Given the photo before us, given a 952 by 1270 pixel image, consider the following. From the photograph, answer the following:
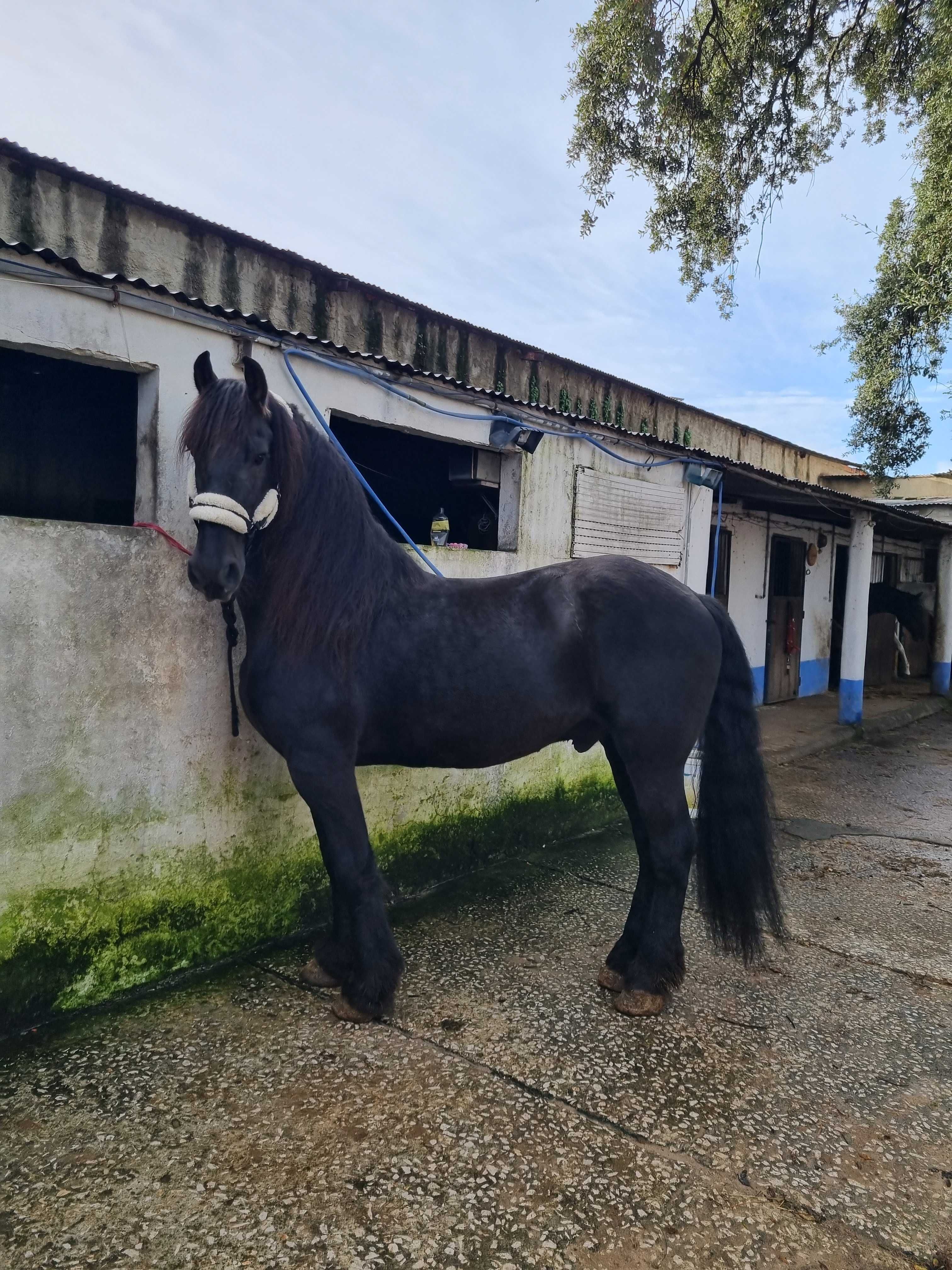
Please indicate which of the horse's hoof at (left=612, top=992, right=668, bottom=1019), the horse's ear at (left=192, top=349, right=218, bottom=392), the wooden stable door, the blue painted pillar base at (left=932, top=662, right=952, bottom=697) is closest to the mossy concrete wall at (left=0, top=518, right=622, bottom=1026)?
the horse's ear at (left=192, top=349, right=218, bottom=392)

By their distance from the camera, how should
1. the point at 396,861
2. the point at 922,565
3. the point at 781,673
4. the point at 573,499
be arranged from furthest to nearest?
the point at 922,565 < the point at 781,673 < the point at 573,499 < the point at 396,861

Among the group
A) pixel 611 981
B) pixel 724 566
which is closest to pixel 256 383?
pixel 611 981

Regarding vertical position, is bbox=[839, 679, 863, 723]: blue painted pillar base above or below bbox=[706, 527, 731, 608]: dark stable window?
below

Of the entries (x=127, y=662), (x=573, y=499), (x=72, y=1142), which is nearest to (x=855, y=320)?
(x=573, y=499)

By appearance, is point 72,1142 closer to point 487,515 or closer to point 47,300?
point 47,300

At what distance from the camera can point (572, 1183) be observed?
196 centimetres

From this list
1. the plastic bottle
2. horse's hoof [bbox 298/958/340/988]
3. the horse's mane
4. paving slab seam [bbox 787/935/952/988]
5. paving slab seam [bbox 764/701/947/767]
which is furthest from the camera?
paving slab seam [bbox 764/701/947/767]

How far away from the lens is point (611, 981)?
297 centimetres

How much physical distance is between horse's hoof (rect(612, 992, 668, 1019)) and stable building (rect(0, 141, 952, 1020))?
139 cm

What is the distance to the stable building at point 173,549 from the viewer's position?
2.59 metres

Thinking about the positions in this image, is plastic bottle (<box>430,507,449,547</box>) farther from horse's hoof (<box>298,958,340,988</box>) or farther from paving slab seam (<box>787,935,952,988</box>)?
paving slab seam (<box>787,935,952,988</box>)

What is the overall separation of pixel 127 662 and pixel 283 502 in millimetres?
882

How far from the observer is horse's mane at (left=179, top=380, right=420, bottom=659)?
101 inches

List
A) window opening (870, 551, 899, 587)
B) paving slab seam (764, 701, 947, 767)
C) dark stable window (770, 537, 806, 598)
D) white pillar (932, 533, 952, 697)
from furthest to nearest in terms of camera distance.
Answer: window opening (870, 551, 899, 587), white pillar (932, 533, 952, 697), dark stable window (770, 537, 806, 598), paving slab seam (764, 701, 947, 767)
